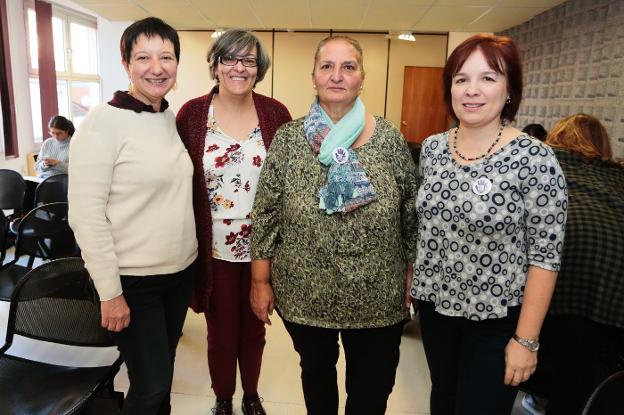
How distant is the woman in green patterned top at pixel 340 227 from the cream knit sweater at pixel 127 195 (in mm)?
277

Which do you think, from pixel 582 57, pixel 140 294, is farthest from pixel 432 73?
pixel 140 294

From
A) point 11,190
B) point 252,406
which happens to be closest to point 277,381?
point 252,406

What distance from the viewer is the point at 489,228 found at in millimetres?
1248

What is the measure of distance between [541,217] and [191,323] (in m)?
2.63

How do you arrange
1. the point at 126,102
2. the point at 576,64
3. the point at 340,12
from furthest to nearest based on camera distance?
the point at 340,12
the point at 576,64
the point at 126,102

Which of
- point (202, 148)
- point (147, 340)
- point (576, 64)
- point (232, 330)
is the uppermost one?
point (576, 64)

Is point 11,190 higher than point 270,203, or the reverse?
point 270,203

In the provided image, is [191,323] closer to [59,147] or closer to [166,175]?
[166,175]

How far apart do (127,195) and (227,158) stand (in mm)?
430

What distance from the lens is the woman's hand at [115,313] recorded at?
1423 mm

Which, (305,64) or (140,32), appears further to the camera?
(305,64)

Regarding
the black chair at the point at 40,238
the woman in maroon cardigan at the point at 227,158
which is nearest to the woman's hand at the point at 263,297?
the woman in maroon cardigan at the point at 227,158

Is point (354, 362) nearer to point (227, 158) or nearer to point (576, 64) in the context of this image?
point (227, 158)

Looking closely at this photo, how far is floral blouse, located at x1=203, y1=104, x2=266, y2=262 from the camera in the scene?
5.71 ft
